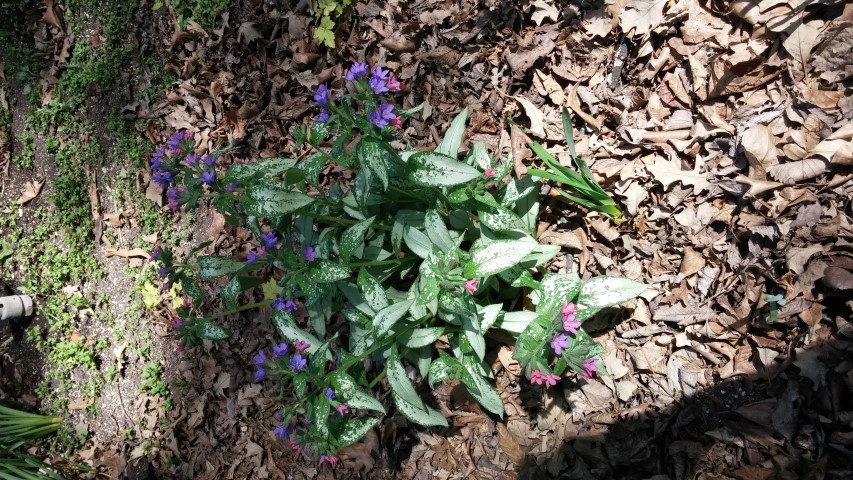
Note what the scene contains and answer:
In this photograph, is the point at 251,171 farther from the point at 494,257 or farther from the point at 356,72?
the point at 494,257

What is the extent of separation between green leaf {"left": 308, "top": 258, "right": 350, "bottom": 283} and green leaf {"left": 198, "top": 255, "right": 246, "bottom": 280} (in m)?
0.44

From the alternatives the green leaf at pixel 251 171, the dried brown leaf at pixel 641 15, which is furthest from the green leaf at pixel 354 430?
the dried brown leaf at pixel 641 15

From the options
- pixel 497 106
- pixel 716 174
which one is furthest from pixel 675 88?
pixel 497 106

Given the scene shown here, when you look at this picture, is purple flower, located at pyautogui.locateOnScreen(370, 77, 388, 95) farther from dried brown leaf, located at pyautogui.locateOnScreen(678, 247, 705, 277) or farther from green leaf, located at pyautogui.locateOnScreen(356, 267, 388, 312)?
dried brown leaf, located at pyautogui.locateOnScreen(678, 247, 705, 277)

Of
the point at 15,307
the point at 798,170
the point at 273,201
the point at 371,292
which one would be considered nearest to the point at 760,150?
the point at 798,170

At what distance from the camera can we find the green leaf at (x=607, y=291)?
2.06 meters

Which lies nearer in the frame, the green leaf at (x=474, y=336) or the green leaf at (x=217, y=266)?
the green leaf at (x=474, y=336)

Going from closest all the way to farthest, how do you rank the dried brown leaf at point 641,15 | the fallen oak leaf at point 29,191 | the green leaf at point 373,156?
the green leaf at point 373,156
the dried brown leaf at point 641,15
the fallen oak leaf at point 29,191

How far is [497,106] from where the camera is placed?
9.55 feet

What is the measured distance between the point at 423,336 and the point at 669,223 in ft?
3.88

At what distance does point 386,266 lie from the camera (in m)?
2.48

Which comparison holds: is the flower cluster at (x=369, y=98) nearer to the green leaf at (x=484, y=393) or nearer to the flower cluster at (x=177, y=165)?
the flower cluster at (x=177, y=165)

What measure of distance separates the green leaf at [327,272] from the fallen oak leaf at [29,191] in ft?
12.9

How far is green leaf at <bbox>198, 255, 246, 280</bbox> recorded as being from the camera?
233cm
